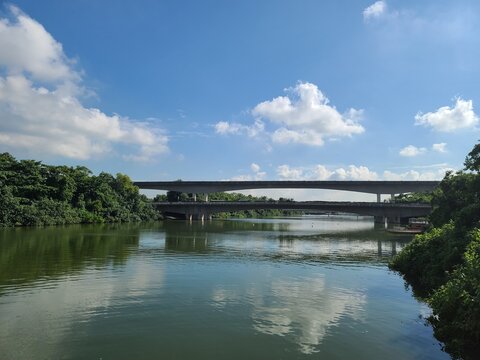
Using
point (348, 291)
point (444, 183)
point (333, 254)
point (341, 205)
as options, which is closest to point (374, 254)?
point (333, 254)

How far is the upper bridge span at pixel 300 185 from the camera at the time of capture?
91062mm

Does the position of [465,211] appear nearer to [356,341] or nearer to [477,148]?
[477,148]

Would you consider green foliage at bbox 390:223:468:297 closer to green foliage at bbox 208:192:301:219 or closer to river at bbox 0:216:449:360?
river at bbox 0:216:449:360

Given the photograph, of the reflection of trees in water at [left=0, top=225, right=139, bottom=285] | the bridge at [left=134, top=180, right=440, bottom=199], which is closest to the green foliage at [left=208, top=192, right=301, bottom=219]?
the bridge at [left=134, top=180, right=440, bottom=199]

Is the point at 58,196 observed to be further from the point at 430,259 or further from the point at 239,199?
the point at 239,199

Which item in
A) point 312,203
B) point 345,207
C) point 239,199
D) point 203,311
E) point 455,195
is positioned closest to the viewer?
point 203,311

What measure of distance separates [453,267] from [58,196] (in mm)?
66578

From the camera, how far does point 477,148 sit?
28.0 m

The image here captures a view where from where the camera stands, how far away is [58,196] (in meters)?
70.1

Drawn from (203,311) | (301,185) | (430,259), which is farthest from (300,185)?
(203,311)

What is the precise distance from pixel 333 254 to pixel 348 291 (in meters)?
16.1

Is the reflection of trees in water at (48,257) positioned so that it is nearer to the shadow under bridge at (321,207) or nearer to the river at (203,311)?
the river at (203,311)

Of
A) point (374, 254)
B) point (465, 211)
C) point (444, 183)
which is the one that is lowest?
point (374, 254)

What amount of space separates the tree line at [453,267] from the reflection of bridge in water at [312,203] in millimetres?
50777
